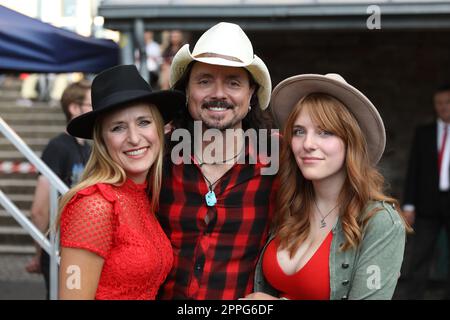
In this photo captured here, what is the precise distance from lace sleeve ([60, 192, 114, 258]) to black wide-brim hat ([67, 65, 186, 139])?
391mm

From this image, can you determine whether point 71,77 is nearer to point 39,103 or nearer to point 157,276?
point 39,103

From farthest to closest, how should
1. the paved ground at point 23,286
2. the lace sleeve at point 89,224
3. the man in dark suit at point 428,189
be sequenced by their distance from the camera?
the paved ground at point 23,286, the man in dark suit at point 428,189, the lace sleeve at point 89,224

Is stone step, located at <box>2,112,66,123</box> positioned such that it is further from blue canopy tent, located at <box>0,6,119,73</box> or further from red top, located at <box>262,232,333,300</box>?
red top, located at <box>262,232,333,300</box>

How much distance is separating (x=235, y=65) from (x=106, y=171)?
2.38ft

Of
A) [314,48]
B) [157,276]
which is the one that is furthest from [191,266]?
[314,48]

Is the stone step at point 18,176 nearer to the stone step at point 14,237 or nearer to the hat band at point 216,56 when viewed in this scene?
the stone step at point 14,237

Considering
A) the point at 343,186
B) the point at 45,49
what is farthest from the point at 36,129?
the point at 343,186

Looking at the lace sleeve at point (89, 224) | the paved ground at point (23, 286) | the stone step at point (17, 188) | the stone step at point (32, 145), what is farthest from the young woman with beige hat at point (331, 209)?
the stone step at point (32, 145)

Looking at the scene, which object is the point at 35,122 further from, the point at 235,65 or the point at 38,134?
the point at 235,65

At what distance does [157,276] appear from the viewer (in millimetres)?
2924

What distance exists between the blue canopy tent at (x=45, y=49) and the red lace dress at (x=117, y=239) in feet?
8.78

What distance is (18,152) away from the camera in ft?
33.1

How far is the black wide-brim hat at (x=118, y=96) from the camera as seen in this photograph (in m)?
2.96

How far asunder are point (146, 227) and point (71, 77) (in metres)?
10.5
